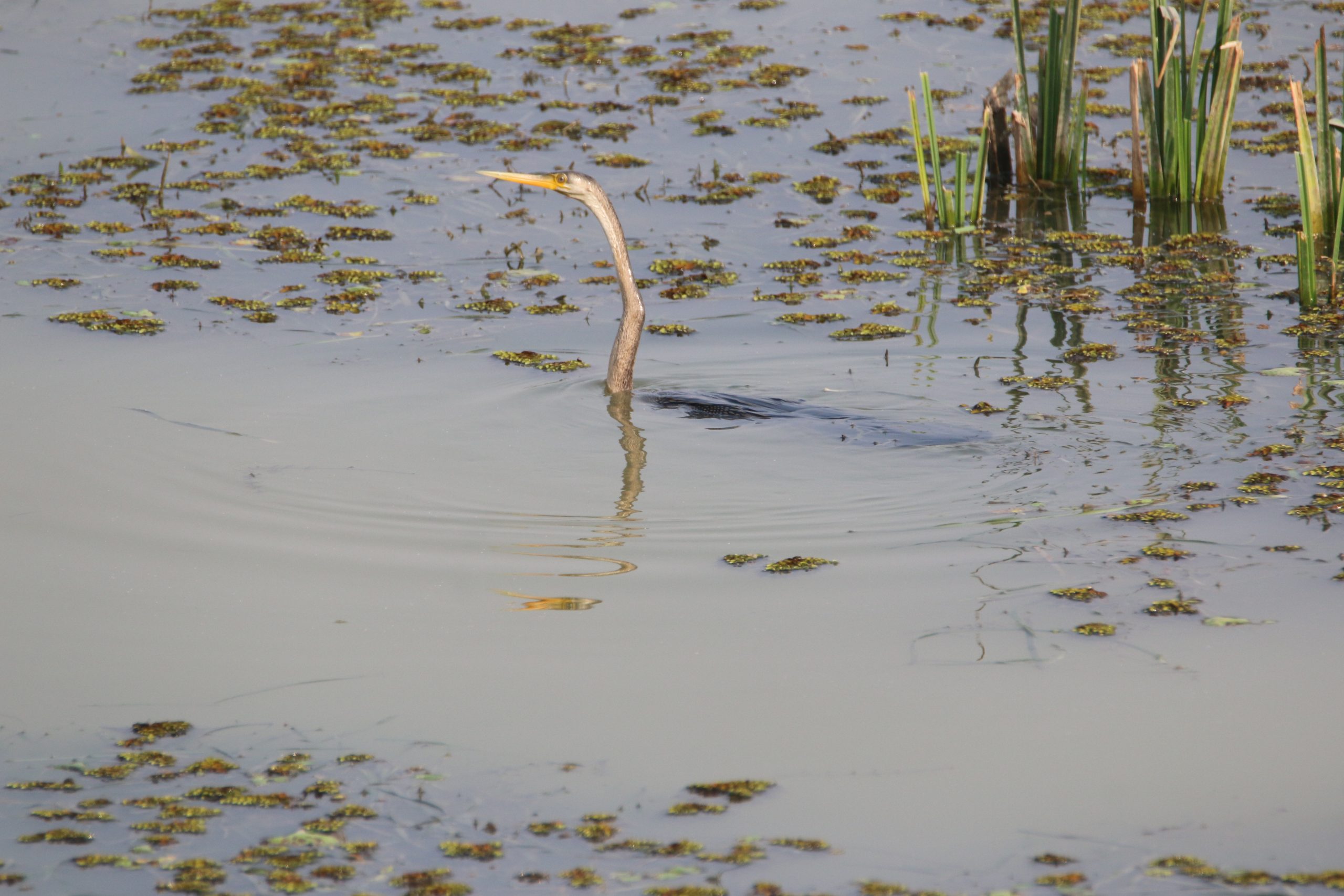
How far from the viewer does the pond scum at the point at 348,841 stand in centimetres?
305

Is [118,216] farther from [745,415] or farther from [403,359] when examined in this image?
[745,415]

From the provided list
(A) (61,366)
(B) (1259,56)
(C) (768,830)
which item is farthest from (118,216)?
(B) (1259,56)

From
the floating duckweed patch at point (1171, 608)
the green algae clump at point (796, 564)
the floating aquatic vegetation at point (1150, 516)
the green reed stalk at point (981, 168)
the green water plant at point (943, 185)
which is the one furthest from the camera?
the green reed stalk at point (981, 168)

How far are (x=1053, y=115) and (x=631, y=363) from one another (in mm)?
4774

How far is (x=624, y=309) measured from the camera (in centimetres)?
701

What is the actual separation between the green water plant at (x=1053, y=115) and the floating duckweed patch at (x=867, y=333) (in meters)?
2.65

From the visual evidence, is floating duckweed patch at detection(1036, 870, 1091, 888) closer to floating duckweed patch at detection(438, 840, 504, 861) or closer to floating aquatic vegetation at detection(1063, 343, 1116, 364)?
floating duckweed patch at detection(438, 840, 504, 861)

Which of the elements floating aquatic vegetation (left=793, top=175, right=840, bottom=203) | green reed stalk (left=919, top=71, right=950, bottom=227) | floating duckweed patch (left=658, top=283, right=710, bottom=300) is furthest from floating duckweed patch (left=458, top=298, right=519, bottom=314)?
floating aquatic vegetation (left=793, top=175, right=840, bottom=203)

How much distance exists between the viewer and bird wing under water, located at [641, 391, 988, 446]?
6.35m

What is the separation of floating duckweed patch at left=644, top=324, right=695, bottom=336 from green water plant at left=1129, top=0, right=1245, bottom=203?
365 centimetres

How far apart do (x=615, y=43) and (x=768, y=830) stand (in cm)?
1185

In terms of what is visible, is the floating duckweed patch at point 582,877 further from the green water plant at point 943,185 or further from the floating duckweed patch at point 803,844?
the green water plant at point 943,185

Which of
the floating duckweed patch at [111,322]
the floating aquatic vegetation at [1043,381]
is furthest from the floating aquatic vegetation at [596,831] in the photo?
the floating duckweed patch at [111,322]

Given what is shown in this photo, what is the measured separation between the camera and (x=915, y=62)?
13117mm
